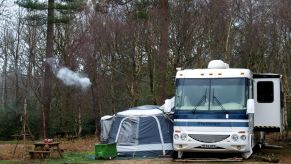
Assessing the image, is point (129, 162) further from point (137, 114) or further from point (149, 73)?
point (149, 73)

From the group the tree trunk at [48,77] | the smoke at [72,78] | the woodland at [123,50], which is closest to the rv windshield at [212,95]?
the woodland at [123,50]

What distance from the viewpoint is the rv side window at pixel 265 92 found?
16391mm

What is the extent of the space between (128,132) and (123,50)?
567 inches

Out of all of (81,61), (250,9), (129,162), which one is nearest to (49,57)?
(81,61)

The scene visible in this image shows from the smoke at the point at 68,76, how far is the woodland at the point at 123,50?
0.06 metres

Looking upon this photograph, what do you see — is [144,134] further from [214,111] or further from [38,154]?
[38,154]

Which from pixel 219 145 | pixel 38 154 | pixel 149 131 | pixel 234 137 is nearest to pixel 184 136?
pixel 219 145

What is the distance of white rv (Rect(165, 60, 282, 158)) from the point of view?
14555 mm

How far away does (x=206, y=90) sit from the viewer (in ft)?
49.4

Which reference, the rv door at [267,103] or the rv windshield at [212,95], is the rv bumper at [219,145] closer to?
the rv windshield at [212,95]

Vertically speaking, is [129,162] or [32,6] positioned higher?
[32,6]

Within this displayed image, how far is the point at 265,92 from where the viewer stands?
16547mm

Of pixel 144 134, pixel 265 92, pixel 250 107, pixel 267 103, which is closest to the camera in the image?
pixel 250 107

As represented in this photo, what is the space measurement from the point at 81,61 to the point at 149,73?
4278mm
